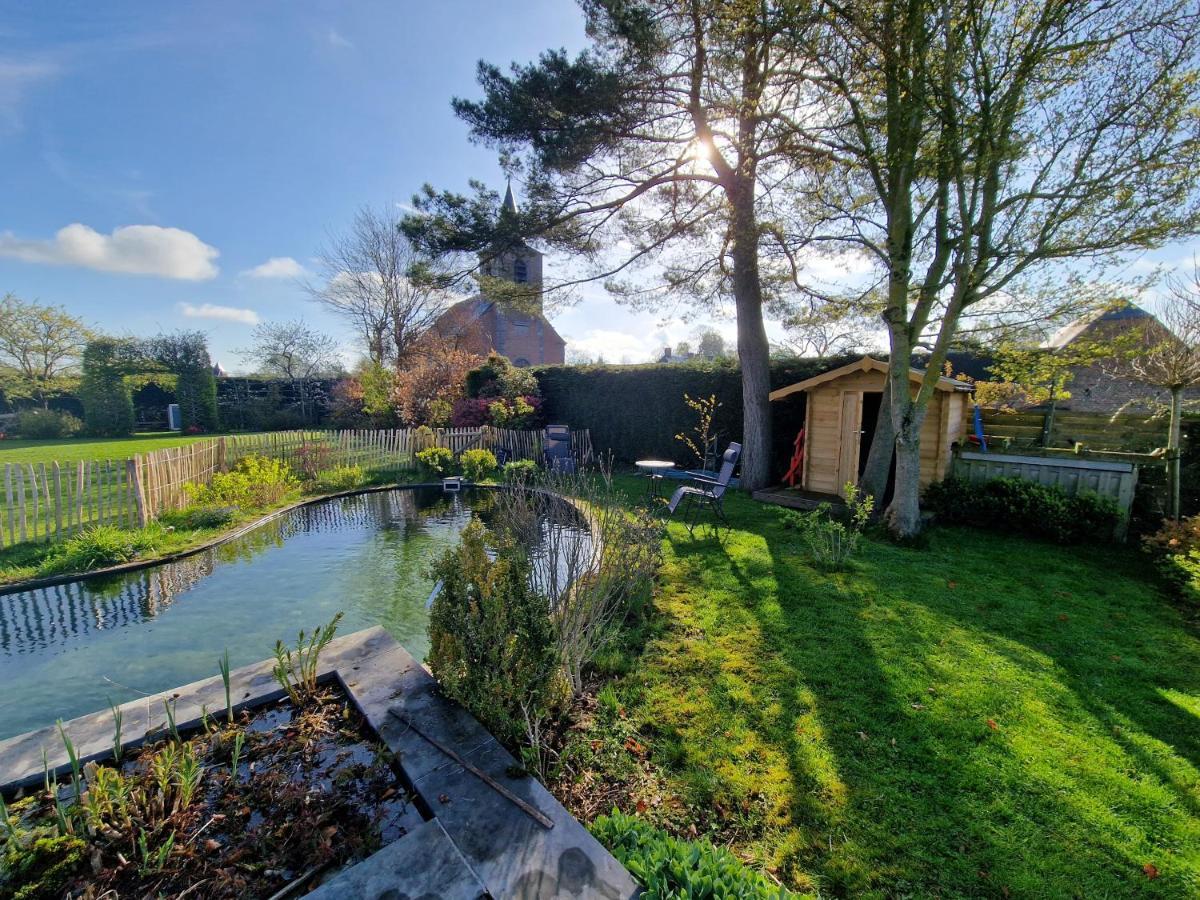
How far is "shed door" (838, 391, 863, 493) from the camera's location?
7793mm

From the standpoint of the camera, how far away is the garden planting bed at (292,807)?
151 centimetres

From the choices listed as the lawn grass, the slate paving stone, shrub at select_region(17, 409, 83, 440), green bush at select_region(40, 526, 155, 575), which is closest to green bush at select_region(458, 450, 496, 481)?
green bush at select_region(40, 526, 155, 575)

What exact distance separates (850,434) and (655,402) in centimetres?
510

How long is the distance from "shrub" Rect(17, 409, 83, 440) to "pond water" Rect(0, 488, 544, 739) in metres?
19.9

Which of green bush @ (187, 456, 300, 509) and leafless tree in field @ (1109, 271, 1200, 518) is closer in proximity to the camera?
leafless tree in field @ (1109, 271, 1200, 518)

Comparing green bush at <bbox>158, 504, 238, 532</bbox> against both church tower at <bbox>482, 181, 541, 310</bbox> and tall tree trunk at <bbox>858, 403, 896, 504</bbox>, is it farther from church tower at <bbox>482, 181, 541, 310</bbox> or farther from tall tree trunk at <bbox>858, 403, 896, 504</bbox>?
tall tree trunk at <bbox>858, 403, 896, 504</bbox>

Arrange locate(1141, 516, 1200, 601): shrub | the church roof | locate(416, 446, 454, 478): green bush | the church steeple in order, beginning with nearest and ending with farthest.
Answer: locate(1141, 516, 1200, 601): shrub < the church roof < the church steeple < locate(416, 446, 454, 478): green bush

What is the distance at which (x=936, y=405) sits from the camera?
23.4 feet

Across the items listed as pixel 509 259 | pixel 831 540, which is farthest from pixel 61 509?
pixel 831 540

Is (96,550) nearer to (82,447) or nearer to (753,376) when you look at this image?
(753,376)

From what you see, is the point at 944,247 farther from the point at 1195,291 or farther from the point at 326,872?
the point at 326,872

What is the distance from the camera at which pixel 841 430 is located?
26.2 ft

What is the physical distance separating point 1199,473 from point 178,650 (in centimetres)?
1101

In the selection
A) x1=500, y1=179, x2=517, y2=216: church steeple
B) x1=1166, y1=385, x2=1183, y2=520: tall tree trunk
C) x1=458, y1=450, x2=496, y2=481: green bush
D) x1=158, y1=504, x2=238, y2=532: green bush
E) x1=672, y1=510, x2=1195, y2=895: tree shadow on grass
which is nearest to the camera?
x1=672, y1=510, x2=1195, y2=895: tree shadow on grass
